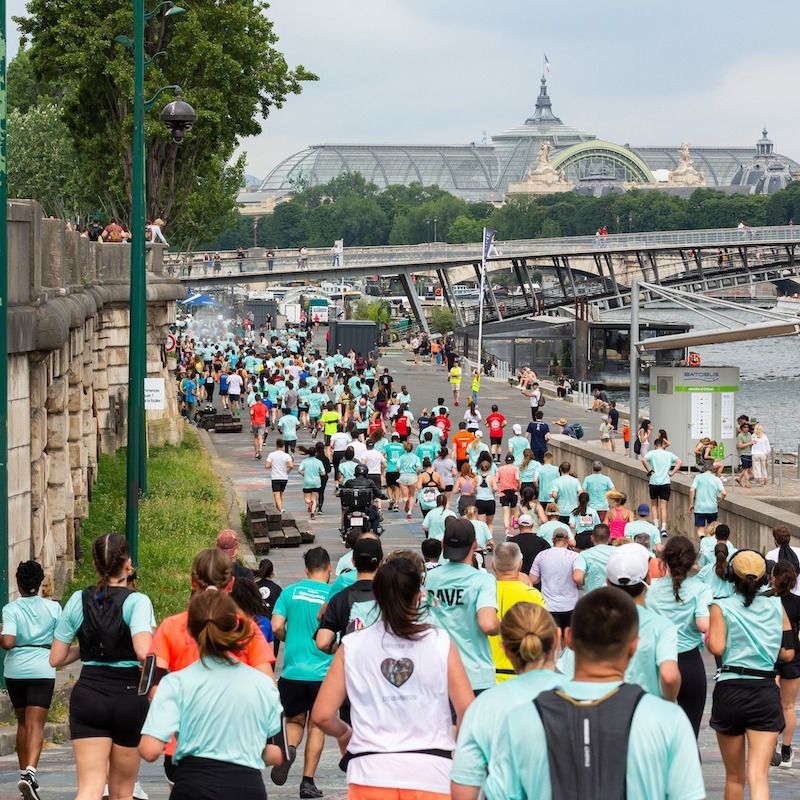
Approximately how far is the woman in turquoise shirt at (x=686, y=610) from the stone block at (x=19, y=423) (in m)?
5.85

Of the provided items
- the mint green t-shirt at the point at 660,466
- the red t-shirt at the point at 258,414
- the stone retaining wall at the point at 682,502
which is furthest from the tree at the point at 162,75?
the mint green t-shirt at the point at 660,466

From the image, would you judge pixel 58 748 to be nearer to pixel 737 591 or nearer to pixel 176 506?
pixel 737 591

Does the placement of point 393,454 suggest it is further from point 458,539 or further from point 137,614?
point 137,614

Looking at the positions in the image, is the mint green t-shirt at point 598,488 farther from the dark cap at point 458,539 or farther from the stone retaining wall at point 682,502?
the dark cap at point 458,539

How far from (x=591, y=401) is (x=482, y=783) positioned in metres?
48.8

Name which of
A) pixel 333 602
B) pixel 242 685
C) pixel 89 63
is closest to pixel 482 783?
pixel 242 685

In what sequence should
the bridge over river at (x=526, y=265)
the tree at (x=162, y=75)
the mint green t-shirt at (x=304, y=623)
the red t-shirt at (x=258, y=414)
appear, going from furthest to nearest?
the bridge over river at (x=526, y=265)
the tree at (x=162, y=75)
the red t-shirt at (x=258, y=414)
the mint green t-shirt at (x=304, y=623)

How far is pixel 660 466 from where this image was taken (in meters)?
21.7

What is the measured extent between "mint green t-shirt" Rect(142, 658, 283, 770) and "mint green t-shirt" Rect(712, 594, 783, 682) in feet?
11.0

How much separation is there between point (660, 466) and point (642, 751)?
693 inches

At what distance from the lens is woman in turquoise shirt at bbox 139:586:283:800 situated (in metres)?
5.48

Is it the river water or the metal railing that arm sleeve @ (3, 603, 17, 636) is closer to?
the river water

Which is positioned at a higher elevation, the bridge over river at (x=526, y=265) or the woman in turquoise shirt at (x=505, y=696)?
the bridge over river at (x=526, y=265)

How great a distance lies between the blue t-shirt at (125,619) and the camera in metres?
7.41
